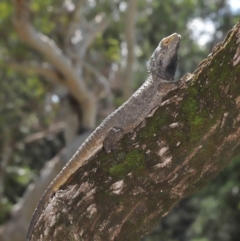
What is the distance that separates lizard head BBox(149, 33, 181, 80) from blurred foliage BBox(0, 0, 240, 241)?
6.60 metres

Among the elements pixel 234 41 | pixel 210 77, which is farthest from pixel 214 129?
pixel 234 41

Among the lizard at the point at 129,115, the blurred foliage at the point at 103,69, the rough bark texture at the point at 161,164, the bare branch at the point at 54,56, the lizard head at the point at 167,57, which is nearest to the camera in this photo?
the rough bark texture at the point at 161,164

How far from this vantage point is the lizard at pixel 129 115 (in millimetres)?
3342

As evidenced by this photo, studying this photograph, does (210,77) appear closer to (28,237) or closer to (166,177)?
(166,177)

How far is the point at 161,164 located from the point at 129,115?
846mm

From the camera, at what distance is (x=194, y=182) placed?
9.71 ft

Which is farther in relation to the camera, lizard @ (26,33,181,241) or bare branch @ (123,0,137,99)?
bare branch @ (123,0,137,99)

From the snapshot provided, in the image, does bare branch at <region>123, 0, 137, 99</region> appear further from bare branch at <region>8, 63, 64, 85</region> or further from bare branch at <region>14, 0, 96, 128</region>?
bare branch at <region>8, 63, 64, 85</region>

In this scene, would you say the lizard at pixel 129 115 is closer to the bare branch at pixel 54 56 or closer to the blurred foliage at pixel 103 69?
the bare branch at pixel 54 56

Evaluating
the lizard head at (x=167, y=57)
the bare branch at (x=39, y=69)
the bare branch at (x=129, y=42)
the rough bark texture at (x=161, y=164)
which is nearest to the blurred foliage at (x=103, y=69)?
the bare branch at (x=39, y=69)

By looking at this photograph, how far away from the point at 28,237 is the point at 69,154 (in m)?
6.20

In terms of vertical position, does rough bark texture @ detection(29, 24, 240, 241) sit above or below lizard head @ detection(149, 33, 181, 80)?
below

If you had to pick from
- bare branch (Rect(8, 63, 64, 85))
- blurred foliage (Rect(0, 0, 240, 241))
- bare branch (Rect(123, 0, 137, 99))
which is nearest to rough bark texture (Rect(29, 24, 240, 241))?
bare branch (Rect(123, 0, 137, 99))

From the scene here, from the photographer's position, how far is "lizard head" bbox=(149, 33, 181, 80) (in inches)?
Result: 165
